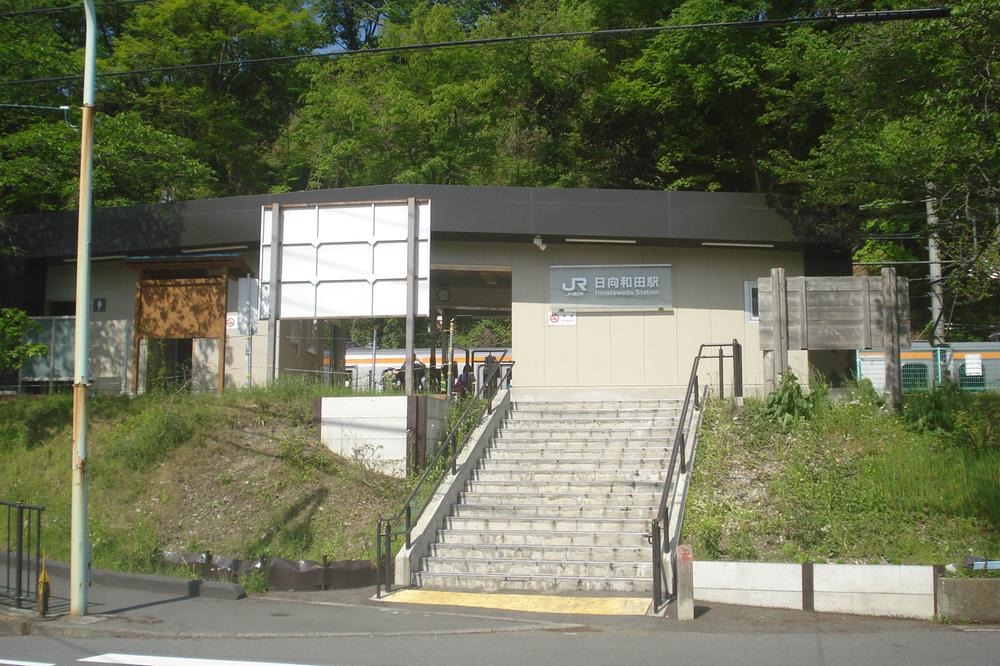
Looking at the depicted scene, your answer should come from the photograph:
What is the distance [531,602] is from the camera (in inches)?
464

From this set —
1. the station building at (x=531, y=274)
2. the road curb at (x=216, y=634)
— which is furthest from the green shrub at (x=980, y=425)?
A: the road curb at (x=216, y=634)

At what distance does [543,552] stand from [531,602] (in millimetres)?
1437

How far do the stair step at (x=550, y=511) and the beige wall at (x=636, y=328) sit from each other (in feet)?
20.7

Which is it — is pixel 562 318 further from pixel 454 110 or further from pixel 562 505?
pixel 454 110

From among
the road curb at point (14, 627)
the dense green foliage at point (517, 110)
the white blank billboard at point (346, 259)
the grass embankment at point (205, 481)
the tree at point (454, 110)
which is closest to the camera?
the road curb at point (14, 627)

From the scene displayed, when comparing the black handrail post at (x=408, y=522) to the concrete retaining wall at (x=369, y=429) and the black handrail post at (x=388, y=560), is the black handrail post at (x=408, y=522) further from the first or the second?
the concrete retaining wall at (x=369, y=429)

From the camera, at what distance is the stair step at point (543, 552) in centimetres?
1288

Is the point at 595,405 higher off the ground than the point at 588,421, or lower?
higher

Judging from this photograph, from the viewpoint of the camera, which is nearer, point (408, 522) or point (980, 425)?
point (408, 522)

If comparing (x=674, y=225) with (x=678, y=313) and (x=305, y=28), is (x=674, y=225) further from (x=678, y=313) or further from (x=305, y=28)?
(x=305, y=28)

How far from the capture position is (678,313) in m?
20.5

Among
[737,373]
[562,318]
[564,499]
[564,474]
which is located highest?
[562,318]

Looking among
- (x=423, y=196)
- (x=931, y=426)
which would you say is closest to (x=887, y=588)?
(x=931, y=426)

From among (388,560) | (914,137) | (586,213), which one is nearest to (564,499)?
(388,560)
